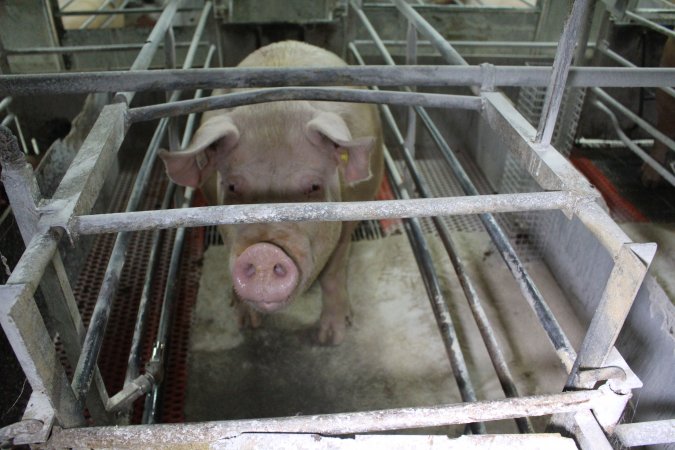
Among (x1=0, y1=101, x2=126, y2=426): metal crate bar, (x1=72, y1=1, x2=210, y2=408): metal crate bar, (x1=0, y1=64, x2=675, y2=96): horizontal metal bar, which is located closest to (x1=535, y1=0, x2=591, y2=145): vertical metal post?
(x1=0, y1=64, x2=675, y2=96): horizontal metal bar

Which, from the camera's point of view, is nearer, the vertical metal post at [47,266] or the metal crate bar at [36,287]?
the metal crate bar at [36,287]

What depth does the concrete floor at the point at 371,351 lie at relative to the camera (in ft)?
9.61

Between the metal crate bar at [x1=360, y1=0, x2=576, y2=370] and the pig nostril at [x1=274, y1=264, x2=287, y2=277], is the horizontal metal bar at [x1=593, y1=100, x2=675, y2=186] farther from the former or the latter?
the pig nostril at [x1=274, y1=264, x2=287, y2=277]

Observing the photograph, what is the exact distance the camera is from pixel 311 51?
3516 mm

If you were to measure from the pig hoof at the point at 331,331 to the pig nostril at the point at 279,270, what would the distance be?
1.25m

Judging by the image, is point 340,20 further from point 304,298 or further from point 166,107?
point 166,107

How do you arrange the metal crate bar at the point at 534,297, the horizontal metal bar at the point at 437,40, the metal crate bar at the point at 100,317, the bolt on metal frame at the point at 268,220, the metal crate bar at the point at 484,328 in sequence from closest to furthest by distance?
the bolt on metal frame at the point at 268,220, the metal crate bar at the point at 100,317, the metal crate bar at the point at 534,297, the metal crate bar at the point at 484,328, the horizontal metal bar at the point at 437,40

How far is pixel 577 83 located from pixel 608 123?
3.78m

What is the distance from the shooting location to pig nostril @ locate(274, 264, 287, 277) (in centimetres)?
207

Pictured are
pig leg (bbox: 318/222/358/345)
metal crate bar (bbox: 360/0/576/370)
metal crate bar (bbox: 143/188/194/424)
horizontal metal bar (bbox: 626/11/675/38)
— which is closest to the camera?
metal crate bar (bbox: 360/0/576/370)

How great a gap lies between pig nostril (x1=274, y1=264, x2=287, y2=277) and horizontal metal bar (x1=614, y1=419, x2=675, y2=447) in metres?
1.23

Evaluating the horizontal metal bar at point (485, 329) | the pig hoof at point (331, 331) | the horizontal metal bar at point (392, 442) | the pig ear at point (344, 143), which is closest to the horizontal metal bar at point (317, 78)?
the pig ear at point (344, 143)

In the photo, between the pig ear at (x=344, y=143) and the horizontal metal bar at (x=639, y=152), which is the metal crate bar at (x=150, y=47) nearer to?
the pig ear at (x=344, y=143)

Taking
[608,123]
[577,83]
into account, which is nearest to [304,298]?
[577,83]
